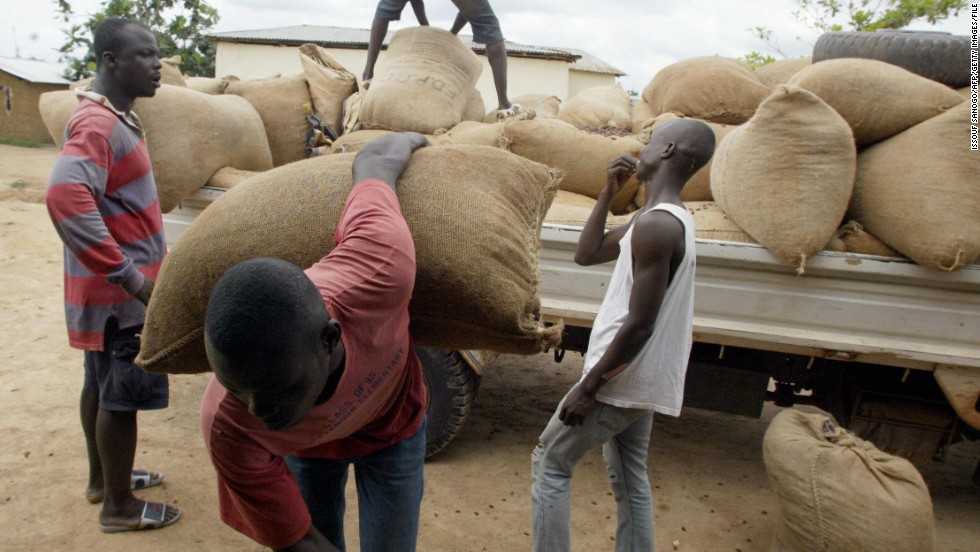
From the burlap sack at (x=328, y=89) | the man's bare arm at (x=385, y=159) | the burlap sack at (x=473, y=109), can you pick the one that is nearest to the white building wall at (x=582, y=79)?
the burlap sack at (x=473, y=109)

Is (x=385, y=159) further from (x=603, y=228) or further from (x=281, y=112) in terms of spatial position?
(x=281, y=112)

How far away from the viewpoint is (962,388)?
265 centimetres

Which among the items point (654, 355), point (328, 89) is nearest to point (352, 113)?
point (328, 89)

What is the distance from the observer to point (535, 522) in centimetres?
217

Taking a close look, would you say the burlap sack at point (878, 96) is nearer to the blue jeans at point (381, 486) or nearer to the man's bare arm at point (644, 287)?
the man's bare arm at point (644, 287)

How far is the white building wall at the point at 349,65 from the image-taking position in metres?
15.1

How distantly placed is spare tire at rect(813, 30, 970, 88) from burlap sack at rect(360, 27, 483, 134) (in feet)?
6.43

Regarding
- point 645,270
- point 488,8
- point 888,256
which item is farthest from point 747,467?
point 488,8

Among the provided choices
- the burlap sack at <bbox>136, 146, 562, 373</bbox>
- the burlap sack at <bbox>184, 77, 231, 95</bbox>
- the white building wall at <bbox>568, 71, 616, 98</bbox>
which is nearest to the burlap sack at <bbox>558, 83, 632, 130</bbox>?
the burlap sack at <bbox>184, 77, 231, 95</bbox>

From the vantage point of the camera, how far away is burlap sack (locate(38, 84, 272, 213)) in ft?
9.64

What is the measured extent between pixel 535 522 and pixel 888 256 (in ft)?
5.43

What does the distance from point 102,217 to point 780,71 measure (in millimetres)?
3420

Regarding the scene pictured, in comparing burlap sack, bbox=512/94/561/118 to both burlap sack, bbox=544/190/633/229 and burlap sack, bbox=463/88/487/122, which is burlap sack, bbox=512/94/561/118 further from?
burlap sack, bbox=544/190/633/229

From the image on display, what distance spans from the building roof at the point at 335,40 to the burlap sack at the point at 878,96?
471 inches
